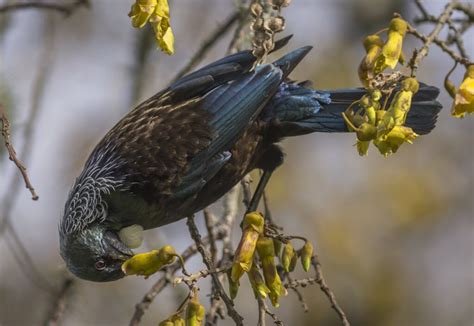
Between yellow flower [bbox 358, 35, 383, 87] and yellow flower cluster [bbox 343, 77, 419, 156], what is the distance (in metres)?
0.10

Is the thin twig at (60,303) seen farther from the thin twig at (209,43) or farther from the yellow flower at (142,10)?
the yellow flower at (142,10)

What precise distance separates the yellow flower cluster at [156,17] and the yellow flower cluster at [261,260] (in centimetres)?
61

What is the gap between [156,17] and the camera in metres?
2.50

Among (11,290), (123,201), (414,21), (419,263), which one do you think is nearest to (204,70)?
(123,201)

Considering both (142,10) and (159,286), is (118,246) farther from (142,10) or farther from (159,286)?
A: (142,10)

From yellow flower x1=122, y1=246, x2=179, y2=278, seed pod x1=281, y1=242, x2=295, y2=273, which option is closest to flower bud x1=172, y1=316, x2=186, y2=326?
yellow flower x1=122, y1=246, x2=179, y2=278

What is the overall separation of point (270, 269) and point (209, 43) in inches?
68.0

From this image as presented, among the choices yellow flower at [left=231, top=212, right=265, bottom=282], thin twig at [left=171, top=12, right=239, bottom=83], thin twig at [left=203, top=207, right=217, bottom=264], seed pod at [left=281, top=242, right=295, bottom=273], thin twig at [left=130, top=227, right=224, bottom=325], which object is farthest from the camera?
thin twig at [left=171, top=12, right=239, bottom=83]

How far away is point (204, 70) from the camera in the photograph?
3.55 metres

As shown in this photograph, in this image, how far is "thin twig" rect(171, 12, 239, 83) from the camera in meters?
4.01

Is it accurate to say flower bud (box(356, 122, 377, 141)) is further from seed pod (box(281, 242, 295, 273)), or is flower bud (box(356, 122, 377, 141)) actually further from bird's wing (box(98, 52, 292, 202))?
bird's wing (box(98, 52, 292, 202))

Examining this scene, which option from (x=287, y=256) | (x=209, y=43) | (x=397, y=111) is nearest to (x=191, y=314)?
(x=287, y=256)

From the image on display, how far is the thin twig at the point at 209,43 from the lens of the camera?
158 inches

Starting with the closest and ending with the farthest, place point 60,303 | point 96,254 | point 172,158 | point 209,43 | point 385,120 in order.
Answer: point 385,120 → point 96,254 → point 172,158 → point 60,303 → point 209,43
